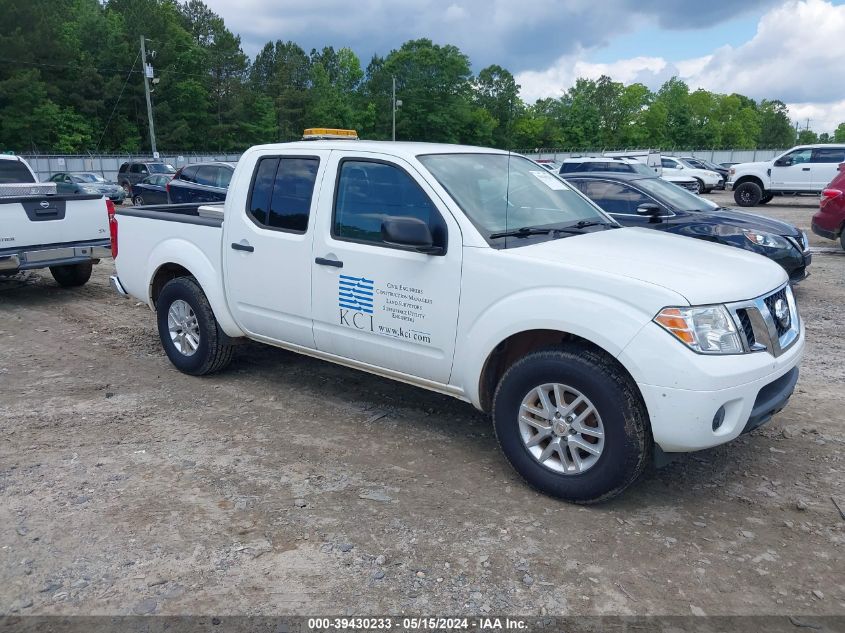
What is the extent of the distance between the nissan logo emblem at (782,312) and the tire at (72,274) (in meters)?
8.89

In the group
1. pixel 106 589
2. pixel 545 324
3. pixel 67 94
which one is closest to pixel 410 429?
pixel 545 324

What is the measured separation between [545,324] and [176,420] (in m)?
2.86

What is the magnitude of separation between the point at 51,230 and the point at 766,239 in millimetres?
8840

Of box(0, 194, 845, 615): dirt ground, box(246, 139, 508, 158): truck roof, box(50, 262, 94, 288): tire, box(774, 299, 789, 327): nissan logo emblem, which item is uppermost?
box(246, 139, 508, 158): truck roof

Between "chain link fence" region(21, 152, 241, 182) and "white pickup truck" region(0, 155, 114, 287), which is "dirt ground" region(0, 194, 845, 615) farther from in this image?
"chain link fence" region(21, 152, 241, 182)

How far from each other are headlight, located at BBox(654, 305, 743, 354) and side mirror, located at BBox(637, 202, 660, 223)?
5311 mm

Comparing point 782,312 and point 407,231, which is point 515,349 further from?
point 782,312

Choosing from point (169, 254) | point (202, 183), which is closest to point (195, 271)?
point (169, 254)

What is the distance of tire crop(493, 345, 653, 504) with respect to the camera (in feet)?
11.6

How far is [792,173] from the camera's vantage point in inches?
854

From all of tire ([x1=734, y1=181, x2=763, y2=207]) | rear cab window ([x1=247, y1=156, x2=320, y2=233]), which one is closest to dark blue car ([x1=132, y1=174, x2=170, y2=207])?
tire ([x1=734, y1=181, x2=763, y2=207])

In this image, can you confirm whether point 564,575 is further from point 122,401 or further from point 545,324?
point 122,401

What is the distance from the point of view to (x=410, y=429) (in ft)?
16.2

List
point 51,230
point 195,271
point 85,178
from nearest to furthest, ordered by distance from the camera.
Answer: point 195,271 < point 51,230 < point 85,178
